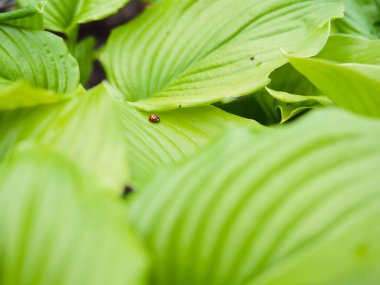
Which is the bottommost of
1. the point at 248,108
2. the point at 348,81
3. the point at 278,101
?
the point at 248,108

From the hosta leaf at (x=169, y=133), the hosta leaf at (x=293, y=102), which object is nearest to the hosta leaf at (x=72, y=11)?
the hosta leaf at (x=169, y=133)

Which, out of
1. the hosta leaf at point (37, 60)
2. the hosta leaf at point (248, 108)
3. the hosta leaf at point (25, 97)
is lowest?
the hosta leaf at point (248, 108)

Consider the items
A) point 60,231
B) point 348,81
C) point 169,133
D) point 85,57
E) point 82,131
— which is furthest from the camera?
point 85,57

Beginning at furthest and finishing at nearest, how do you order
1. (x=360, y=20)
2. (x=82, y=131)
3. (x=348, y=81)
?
(x=360, y=20) → (x=348, y=81) → (x=82, y=131)

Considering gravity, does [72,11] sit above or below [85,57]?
above

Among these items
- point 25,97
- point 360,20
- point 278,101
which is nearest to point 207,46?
point 278,101

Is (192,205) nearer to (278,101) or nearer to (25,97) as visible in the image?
(25,97)

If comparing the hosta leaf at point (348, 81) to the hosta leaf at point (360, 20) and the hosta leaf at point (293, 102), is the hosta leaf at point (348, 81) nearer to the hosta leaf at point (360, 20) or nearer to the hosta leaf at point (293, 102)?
the hosta leaf at point (293, 102)
